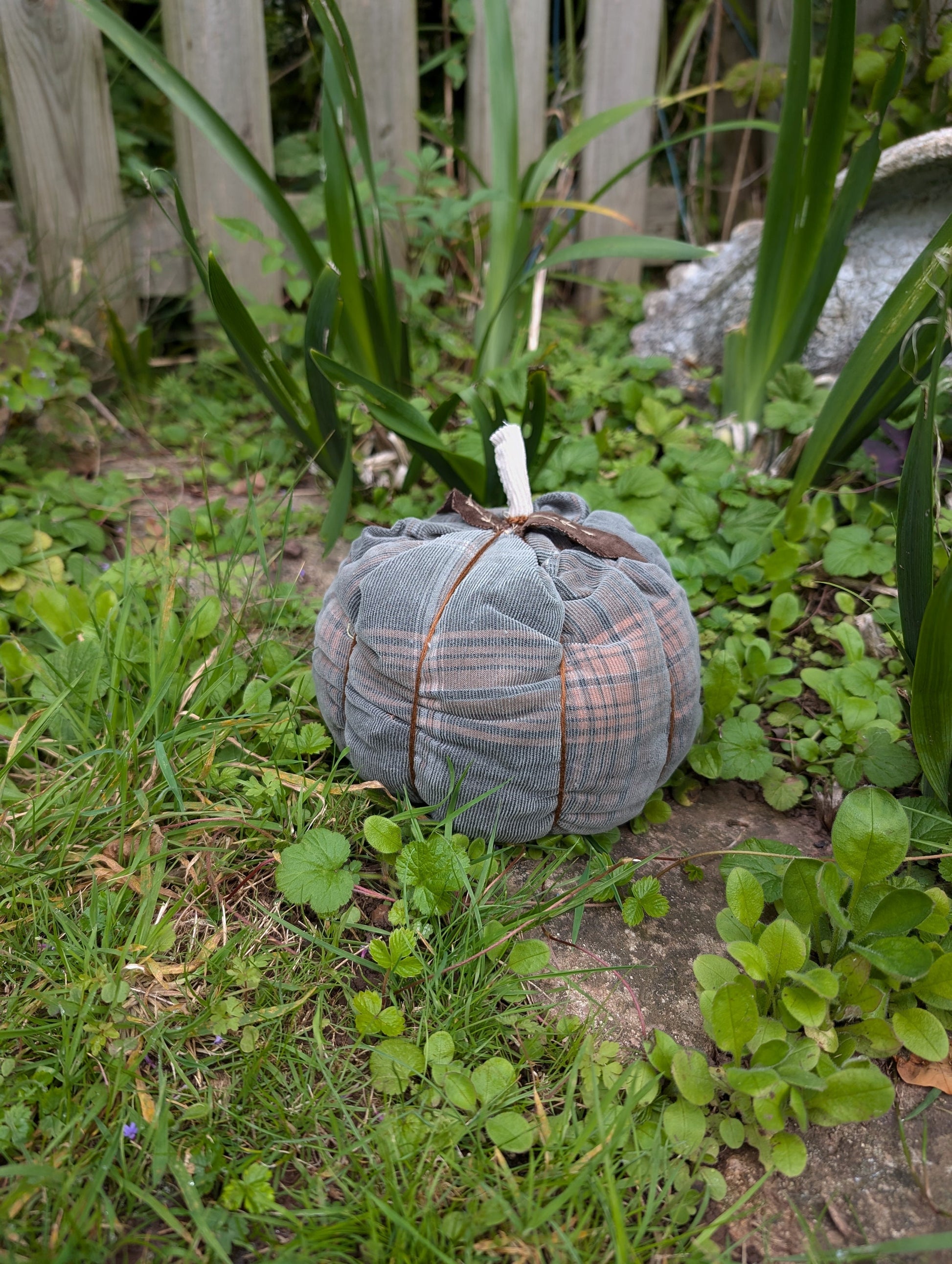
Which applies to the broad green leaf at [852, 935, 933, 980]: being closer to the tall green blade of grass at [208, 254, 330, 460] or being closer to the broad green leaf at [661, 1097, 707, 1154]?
the broad green leaf at [661, 1097, 707, 1154]

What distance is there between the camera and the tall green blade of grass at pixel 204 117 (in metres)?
1.75

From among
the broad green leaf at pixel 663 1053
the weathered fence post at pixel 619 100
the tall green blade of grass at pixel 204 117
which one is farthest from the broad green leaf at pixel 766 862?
the weathered fence post at pixel 619 100

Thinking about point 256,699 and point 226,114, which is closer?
point 256,699

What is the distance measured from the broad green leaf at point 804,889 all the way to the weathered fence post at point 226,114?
6.95ft

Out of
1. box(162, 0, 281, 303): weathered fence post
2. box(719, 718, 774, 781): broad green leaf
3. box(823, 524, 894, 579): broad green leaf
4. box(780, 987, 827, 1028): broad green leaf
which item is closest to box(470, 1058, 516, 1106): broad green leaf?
box(780, 987, 827, 1028): broad green leaf

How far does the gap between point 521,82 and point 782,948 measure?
8.87 ft

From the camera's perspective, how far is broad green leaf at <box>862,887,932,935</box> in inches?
40.8

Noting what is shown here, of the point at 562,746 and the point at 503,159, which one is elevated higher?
the point at 503,159

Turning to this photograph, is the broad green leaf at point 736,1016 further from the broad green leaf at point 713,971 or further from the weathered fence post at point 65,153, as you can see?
the weathered fence post at point 65,153

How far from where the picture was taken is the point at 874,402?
1.77 m

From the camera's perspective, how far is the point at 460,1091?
1.01 meters

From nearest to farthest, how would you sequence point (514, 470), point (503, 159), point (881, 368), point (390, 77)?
point (514, 470) < point (881, 368) < point (503, 159) < point (390, 77)

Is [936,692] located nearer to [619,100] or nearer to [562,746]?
[562,746]

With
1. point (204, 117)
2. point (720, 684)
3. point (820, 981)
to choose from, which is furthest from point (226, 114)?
point (820, 981)
